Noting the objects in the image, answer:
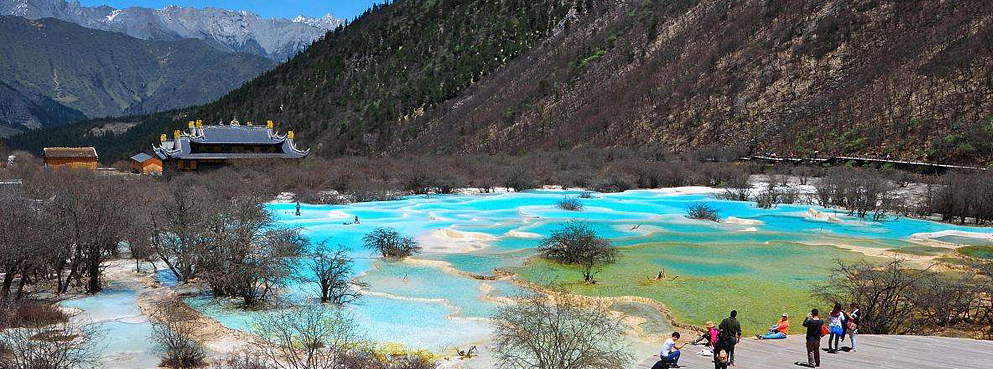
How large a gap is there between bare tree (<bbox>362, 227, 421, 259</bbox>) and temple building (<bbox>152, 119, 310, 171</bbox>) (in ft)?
125

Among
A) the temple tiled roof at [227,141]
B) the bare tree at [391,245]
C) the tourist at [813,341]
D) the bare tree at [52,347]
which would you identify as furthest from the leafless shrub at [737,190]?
the temple tiled roof at [227,141]

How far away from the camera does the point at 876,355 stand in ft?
33.2

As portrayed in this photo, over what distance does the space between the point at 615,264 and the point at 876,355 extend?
36.7ft

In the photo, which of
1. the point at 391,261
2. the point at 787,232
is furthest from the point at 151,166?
the point at 787,232

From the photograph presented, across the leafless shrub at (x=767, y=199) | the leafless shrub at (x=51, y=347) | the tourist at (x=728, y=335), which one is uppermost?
→ the leafless shrub at (x=767, y=199)

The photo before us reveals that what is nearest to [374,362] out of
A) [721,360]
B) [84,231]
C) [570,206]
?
[721,360]

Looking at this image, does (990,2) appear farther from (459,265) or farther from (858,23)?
(459,265)

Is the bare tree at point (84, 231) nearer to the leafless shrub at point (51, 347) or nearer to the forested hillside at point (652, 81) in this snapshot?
the leafless shrub at point (51, 347)

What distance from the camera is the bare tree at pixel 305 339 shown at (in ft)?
34.4

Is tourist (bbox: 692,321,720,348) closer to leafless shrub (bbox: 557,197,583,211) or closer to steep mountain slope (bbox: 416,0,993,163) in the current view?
leafless shrub (bbox: 557,197,583,211)

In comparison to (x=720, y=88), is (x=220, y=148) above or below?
below

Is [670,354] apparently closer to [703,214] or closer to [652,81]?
[703,214]

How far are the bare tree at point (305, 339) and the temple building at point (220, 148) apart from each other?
46582mm

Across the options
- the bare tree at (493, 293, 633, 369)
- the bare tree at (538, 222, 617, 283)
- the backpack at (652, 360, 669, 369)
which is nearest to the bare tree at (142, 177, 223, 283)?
the bare tree at (493, 293, 633, 369)
